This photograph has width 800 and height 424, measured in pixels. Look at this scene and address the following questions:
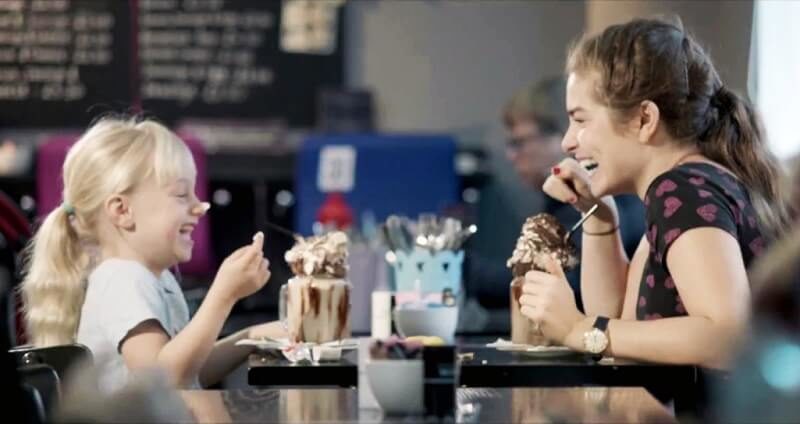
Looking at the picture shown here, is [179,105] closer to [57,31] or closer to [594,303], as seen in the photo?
[57,31]

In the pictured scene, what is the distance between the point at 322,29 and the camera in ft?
23.8

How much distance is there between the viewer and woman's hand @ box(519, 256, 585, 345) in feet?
7.66

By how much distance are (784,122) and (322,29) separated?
3.02m

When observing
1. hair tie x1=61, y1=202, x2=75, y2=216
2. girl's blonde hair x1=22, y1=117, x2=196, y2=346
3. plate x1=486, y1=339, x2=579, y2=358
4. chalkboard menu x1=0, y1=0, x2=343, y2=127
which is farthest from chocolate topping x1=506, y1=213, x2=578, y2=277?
chalkboard menu x1=0, y1=0, x2=343, y2=127

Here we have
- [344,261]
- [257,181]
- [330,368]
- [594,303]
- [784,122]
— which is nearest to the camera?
[330,368]

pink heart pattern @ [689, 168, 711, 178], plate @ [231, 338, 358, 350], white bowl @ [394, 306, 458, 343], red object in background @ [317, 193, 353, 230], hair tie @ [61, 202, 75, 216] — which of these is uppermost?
pink heart pattern @ [689, 168, 711, 178]

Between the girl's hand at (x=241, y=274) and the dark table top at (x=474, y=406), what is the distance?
51 cm

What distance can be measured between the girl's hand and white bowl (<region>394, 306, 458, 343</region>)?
399mm

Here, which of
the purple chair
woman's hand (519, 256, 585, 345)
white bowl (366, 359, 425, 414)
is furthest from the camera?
the purple chair

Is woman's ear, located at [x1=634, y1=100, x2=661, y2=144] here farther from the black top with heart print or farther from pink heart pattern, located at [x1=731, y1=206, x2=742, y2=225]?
pink heart pattern, located at [x1=731, y1=206, x2=742, y2=225]

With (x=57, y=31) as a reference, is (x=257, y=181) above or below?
below

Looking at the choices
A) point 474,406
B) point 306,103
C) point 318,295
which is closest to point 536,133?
point 306,103

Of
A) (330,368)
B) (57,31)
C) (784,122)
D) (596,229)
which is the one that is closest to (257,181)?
(57,31)

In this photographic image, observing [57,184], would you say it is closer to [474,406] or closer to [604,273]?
[604,273]
